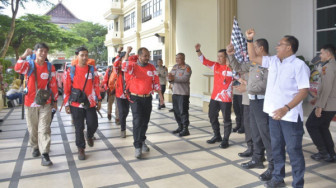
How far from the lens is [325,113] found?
3846mm

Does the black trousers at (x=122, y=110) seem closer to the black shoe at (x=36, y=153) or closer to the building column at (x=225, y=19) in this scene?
the black shoe at (x=36, y=153)

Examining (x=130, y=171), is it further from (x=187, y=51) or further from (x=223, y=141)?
(x=187, y=51)

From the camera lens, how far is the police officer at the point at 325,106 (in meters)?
3.72

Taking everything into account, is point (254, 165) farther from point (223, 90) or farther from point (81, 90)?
point (81, 90)

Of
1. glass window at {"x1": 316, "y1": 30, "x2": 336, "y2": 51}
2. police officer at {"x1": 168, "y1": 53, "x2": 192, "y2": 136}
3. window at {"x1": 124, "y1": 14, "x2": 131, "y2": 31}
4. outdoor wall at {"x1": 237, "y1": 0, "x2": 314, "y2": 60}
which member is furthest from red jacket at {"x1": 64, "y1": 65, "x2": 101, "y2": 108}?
window at {"x1": 124, "y1": 14, "x2": 131, "y2": 31}

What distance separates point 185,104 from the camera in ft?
17.7

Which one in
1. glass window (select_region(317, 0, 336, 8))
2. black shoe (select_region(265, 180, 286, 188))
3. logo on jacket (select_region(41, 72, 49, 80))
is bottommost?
black shoe (select_region(265, 180, 286, 188))

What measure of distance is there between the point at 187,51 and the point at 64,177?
25.4ft

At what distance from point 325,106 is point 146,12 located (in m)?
16.1

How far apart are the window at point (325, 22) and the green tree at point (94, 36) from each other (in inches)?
1219

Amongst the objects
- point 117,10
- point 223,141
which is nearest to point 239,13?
point 223,141

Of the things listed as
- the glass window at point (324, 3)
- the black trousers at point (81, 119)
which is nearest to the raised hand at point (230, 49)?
the black trousers at point (81, 119)

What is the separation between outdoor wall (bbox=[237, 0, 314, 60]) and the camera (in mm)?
7570

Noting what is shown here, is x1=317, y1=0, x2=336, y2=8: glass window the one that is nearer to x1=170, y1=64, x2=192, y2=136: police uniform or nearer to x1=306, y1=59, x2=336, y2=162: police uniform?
x1=306, y1=59, x2=336, y2=162: police uniform
